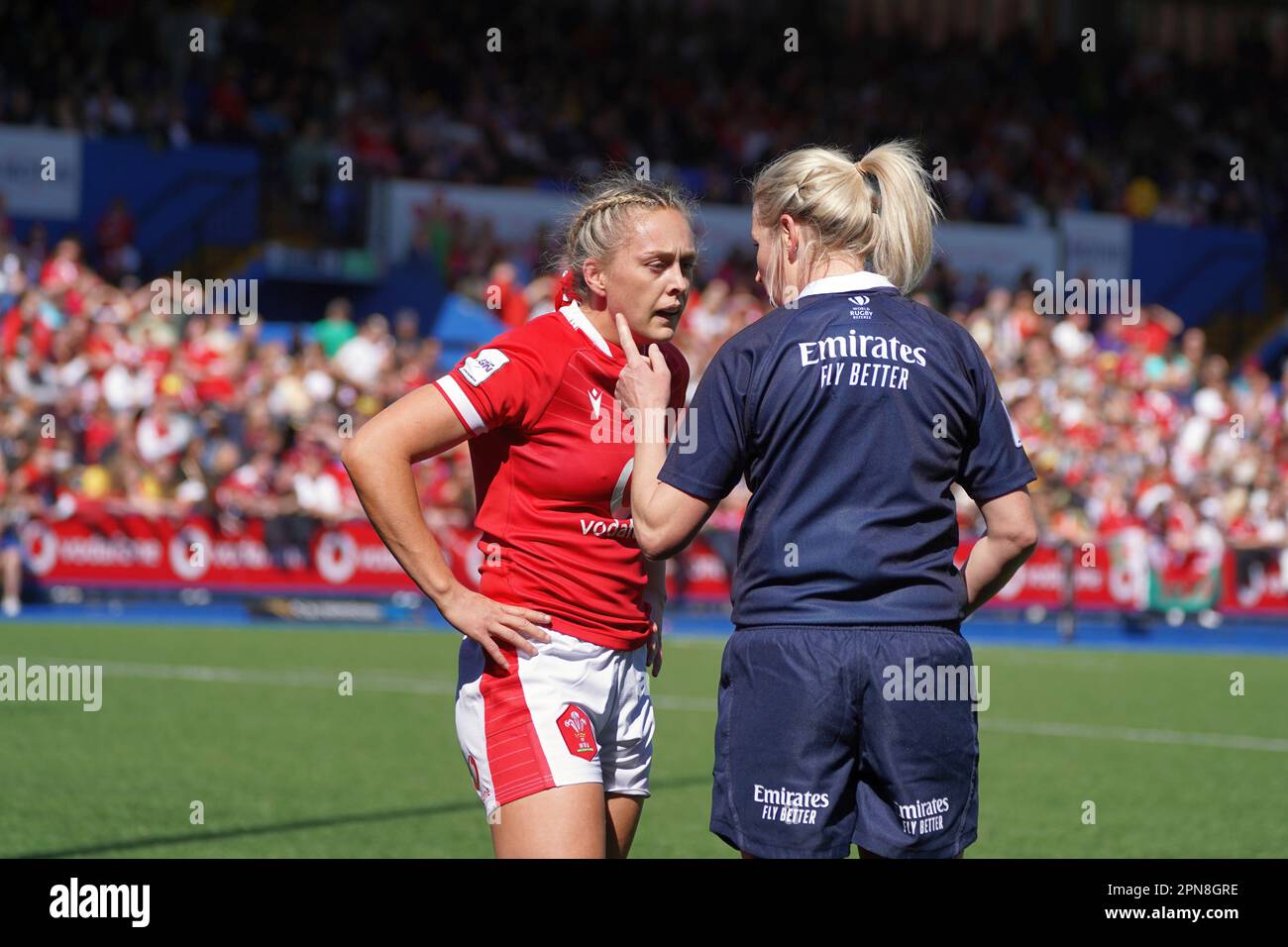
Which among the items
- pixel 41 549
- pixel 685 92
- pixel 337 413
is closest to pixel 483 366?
pixel 41 549

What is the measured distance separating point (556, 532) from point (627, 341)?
1.73ft

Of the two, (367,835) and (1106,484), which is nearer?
(367,835)

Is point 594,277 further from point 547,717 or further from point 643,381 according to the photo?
point 547,717

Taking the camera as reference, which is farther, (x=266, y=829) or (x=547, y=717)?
(x=266, y=829)

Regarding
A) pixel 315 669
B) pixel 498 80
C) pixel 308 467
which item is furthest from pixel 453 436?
pixel 498 80

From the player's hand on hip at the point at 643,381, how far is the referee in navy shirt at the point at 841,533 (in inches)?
7.6

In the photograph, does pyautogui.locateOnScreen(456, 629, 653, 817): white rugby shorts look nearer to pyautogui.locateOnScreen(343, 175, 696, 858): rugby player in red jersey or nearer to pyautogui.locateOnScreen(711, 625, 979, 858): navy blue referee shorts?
pyautogui.locateOnScreen(343, 175, 696, 858): rugby player in red jersey

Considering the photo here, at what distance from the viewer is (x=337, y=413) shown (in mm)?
20266

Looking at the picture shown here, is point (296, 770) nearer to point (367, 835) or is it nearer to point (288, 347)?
point (367, 835)

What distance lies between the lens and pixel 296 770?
30.2 ft

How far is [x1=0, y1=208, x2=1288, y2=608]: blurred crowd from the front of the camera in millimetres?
18625

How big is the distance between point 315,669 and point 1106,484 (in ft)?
37.7

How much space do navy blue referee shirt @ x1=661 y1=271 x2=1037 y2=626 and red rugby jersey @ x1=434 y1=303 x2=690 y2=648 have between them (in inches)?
25.1

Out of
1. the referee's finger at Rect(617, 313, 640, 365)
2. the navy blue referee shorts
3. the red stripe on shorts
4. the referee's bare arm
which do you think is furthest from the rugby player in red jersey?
the referee's bare arm
